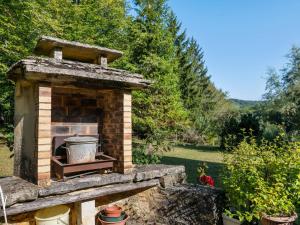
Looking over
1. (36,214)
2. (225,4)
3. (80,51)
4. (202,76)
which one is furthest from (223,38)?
(202,76)

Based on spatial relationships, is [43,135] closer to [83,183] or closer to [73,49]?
[83,183]

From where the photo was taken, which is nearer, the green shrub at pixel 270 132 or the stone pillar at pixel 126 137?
the stone pillar at pixel 126 137

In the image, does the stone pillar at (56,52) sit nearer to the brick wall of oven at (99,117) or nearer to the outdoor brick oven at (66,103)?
the outdoor brick oven at (66,103)

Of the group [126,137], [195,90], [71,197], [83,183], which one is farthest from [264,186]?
[195,90]

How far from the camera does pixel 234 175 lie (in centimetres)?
359

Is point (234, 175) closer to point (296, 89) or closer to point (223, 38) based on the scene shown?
point (223, 38)

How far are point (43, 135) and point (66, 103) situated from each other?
0.98 metres

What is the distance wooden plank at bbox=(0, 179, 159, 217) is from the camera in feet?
9.78

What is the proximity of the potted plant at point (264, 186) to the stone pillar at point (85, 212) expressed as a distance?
1994 millimetres

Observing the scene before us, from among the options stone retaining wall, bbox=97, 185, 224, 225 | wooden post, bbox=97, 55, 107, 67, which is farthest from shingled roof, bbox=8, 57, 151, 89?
stone retaining wall, bbox=97, 185, 224, 225

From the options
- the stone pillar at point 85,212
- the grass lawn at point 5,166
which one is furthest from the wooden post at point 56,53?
the grass lawn at point 5,166

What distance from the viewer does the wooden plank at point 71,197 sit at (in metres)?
2.98

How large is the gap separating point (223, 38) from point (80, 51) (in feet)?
32.2

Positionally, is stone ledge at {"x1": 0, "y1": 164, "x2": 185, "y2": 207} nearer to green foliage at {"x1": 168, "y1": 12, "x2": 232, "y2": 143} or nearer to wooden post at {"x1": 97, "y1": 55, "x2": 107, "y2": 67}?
wooden post at {"x1": 97, "y1": 55, "x2": 107, "y2": 67}
